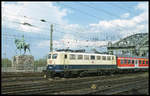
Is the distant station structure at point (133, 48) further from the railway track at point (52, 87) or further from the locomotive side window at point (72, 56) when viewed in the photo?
the railway track at point (52, 87)

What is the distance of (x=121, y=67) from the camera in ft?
114

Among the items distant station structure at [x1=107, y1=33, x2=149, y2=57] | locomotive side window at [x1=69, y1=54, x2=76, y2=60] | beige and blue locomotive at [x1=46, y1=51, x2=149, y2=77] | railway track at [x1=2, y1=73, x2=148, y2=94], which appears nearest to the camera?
railway track at [x1=2, y1=73, x2=148, y2=94]

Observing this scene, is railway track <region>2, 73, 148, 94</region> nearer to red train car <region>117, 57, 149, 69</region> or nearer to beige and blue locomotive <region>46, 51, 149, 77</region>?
beige and blue locomotive <region>46, 51, 149, 77</region>

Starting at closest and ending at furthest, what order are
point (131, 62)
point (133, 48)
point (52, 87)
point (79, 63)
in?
1. point (52, 87)
2. point (79, 63)
3. point (131, 62)
4. point (133, 48)

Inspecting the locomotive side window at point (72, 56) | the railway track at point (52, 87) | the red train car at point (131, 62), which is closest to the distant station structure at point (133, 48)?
the red train car at point (131, 62)

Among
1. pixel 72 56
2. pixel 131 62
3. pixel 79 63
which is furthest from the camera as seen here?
pixel 131 62

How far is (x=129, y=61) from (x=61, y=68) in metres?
15.3

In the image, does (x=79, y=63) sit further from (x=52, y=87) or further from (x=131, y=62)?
(x=131, y=62)

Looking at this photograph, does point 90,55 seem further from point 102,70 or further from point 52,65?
point 52,65

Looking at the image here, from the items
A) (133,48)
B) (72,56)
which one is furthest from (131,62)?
(133,48)

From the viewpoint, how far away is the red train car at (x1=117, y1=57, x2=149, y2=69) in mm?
34844

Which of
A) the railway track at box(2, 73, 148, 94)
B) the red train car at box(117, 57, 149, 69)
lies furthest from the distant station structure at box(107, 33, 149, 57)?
the railway track at box(2, 73, 148, 94)

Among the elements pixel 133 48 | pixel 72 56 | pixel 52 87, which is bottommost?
pixel 52 87

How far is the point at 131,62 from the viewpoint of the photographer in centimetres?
3731
